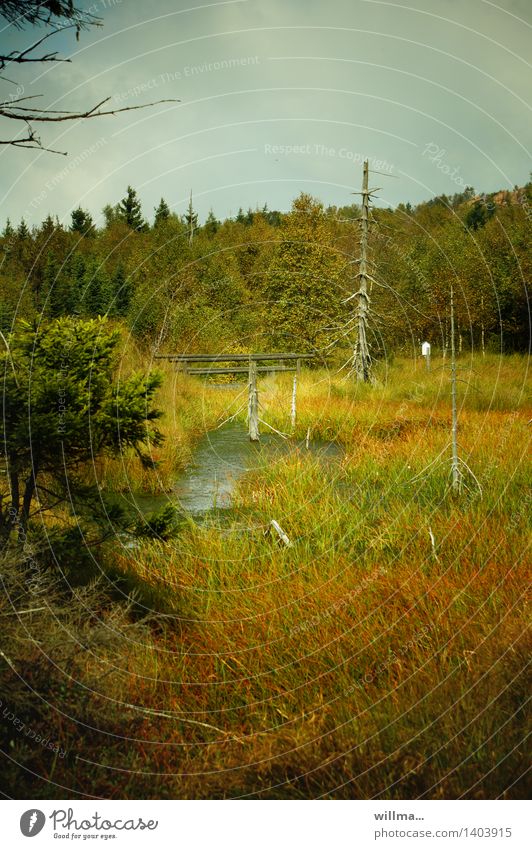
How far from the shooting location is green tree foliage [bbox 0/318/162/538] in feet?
9.65

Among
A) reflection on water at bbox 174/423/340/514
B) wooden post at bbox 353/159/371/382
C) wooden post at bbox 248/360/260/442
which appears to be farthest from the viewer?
wooden post at bbox 353/159/371/382

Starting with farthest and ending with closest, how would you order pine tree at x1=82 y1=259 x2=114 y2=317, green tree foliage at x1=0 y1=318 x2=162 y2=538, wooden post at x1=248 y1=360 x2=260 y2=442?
wooden post at x1=248 y1=360 x2=260 y2=442 → pine tree at x1=82 y1=259 x2=114 y2=317 → green tree foliage at x1=0 y1=318 x2=162 y2=538

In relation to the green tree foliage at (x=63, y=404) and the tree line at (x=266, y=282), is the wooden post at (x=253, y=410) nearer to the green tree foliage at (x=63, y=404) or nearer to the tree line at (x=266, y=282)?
the tree line at (x=266, y=282)

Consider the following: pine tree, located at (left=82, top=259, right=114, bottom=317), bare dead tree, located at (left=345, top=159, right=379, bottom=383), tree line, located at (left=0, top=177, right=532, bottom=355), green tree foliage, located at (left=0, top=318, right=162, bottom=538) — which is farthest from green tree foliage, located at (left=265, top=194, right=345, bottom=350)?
green tree foliage, located at (left=0, top=318, right=162, bottom=538)

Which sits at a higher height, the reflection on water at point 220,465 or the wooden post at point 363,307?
the wooden post at point 363,307

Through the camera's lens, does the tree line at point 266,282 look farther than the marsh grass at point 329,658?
Yes

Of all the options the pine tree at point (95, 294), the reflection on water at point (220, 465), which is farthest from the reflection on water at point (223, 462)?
the pine tree at point (95, 294)

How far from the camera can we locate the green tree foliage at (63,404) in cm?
294

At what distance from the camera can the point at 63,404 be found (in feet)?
9.89

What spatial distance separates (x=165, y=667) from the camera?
263 cm

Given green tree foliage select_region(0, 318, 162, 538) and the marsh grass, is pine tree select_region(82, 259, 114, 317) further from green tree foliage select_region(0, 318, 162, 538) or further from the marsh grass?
green tree foliage select_region(0, 318, 162, 538)

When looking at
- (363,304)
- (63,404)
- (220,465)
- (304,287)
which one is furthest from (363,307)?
(63,404)

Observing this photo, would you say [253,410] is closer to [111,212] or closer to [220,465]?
[220,465]

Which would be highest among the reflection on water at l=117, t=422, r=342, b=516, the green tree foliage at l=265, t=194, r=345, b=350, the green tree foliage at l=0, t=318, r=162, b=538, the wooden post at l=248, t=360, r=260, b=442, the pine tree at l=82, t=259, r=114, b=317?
the green tree foliage at l=265, t=194, r=345, b=350
